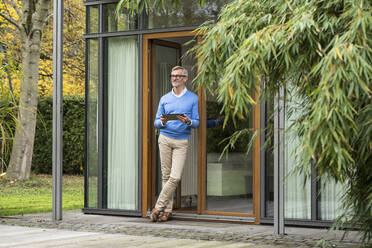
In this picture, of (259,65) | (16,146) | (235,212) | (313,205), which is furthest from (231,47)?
(16,146)

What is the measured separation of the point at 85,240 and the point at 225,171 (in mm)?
2313

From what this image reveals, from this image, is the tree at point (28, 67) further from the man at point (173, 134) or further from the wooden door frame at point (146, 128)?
the man at point (173, 134)

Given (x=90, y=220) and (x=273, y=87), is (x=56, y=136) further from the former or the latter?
(x=273, y=87)

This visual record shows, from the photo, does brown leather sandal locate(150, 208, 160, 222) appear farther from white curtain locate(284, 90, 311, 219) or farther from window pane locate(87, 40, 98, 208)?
white curtain locate(284, 90, 311, 219)

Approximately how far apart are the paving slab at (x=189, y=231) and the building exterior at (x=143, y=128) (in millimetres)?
323

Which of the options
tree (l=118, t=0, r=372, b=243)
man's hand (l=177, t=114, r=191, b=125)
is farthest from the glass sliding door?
tree (l=118, t=0, r=372, b=243)

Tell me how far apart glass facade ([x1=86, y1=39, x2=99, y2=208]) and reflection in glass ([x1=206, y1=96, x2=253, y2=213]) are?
1.46 m

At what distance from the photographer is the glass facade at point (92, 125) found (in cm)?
855

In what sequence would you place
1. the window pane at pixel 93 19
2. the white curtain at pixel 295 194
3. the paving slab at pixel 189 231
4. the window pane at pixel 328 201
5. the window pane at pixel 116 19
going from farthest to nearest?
the window pane at pixel 93 19, the window pane at pixel 116 19, the white curtain at pixel 295 194, the window pane at pixel 328 201, the paving slab at pixel 189 231

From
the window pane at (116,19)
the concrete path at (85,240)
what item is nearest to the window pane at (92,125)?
the window pane at (116,19)

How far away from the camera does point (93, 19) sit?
8.59m

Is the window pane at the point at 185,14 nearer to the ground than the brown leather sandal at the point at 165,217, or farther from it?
farther from it

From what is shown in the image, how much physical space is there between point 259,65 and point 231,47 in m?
0.39

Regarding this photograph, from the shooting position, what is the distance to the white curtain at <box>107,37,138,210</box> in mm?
8422
